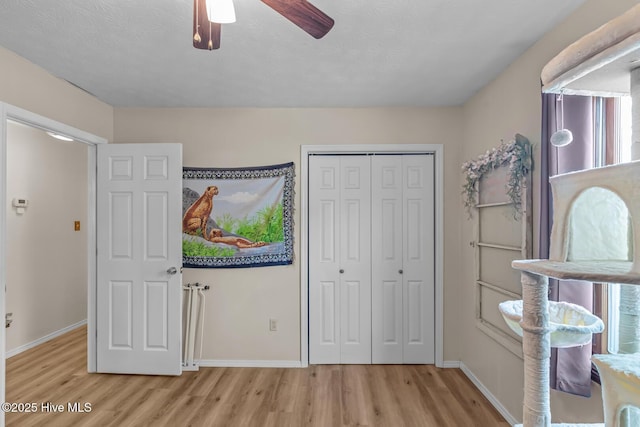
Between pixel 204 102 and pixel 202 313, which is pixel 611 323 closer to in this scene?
pixel 202 313

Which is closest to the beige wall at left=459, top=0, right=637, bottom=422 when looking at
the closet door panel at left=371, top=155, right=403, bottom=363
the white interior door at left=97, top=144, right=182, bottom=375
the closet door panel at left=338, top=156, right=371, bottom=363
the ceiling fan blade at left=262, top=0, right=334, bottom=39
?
the closet door panel at left=371, top=155, right=403, bottom=363

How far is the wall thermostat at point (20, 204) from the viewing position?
3.41 meters

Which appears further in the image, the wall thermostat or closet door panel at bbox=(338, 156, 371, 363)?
the wall thermostat

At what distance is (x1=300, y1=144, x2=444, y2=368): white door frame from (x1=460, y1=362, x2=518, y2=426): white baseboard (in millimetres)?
240

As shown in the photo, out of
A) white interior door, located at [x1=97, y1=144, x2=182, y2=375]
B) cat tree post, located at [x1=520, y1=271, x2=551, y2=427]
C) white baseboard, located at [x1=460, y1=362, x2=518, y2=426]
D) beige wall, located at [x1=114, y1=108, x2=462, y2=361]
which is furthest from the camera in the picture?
beige wall, located at [x1=114, y1=108, x2=462, y2=361]

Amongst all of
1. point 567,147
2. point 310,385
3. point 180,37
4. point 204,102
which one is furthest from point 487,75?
point 310,385

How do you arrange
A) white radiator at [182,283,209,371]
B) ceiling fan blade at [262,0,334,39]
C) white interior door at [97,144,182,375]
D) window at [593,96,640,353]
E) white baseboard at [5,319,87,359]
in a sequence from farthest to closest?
white baseboard at [5,319,87,359], white radiator at [182,283,209,371], white interior door at [97,144,182,375], window at [593,96,640,353], ceiling fan blade at [262,0,334,39]

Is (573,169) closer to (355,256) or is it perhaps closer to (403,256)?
(403,256)

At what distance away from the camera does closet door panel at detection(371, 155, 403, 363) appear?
10.3 feet

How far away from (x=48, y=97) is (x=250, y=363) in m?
2.69

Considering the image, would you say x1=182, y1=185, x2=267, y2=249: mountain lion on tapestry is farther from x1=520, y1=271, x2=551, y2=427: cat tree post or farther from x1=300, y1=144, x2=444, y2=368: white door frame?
x1=520, y1=271, x2=551, y2=427: cat tree post

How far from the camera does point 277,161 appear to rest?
10.2 ft

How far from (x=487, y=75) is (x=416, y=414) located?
8.20ft

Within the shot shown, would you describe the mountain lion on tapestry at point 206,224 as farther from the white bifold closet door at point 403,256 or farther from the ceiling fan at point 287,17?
the ceiling fan at point 287,17
